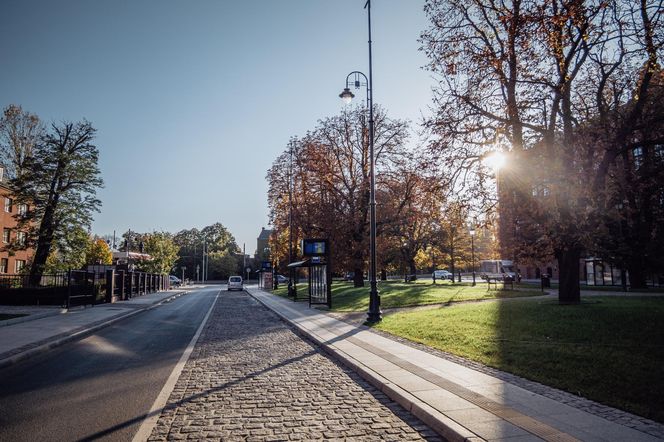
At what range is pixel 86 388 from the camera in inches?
283

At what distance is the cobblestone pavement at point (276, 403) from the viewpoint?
513cm

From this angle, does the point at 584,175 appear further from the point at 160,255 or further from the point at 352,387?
the point at 160,255

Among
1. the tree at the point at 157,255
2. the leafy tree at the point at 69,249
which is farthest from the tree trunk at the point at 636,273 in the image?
the tree at the point at 157,255

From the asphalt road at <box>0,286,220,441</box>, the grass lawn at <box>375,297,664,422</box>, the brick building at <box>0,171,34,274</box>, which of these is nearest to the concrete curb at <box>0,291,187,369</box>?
the asphalt road at <box>0,286,220,441</box>

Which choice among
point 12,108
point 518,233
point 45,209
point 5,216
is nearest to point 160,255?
point 5,216

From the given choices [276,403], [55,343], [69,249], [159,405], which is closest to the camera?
[159,405]

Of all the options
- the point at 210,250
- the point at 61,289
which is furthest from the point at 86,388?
the point at 210,250

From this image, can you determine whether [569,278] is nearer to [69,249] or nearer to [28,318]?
[28,318]

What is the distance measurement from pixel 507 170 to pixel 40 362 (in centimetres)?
1495

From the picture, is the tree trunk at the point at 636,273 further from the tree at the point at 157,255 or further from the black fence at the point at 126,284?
the tree at the point at 157,255

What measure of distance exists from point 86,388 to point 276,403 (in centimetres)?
323

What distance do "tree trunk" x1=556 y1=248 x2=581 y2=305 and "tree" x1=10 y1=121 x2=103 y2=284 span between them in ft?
107

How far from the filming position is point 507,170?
16.2 metres

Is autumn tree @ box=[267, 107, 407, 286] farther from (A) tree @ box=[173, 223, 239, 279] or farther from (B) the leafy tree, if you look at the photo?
(A) tree @ box=[173, 223, 239, 279]
